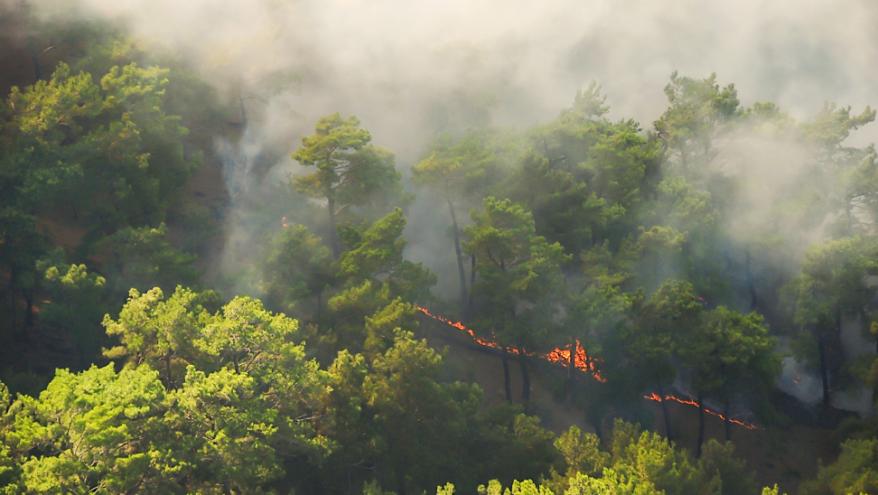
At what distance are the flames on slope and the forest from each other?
7.9 inches

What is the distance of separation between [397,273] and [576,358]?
1357cm

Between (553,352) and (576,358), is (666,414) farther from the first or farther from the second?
(553,352)

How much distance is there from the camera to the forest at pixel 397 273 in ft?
117

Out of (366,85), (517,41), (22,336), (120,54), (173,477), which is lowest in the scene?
(173,477)

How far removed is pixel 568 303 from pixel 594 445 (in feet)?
38.1

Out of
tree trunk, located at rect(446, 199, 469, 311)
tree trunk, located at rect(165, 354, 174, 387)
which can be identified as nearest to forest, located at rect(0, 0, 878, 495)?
tree trunk, located at rect(165, 354, 174, 387)

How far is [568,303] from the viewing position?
1969 inches

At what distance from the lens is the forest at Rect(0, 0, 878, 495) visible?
117 feet

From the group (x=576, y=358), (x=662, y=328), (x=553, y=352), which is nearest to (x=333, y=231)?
(x=553, y=352)

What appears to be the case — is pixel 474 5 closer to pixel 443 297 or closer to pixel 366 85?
pixel 366 85

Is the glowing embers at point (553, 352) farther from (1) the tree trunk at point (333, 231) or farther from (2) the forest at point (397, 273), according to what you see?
(1) the tree trunk at point (333, 231)

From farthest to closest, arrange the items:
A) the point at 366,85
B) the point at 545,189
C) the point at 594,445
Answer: the point at 366,85 → the point at 545,189 → the point at 594,445


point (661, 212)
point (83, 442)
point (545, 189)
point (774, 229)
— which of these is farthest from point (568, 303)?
point (83, 442)

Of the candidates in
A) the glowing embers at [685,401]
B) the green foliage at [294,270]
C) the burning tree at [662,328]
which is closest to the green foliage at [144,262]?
the green foliage at [294,270]
